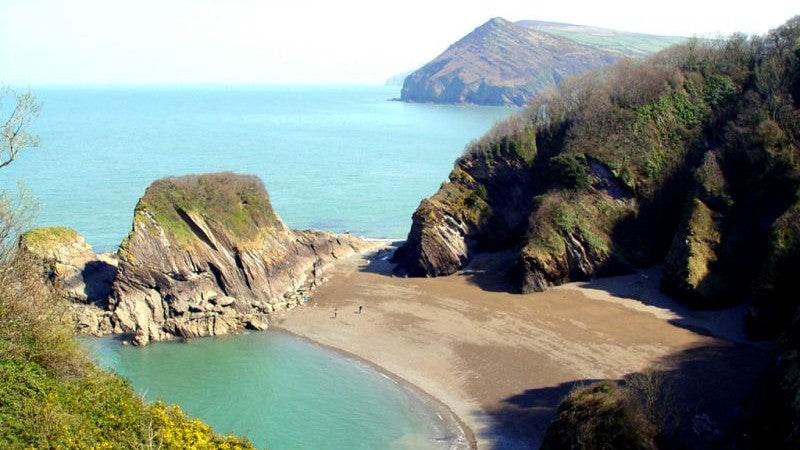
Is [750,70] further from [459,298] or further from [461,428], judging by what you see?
[461,428]

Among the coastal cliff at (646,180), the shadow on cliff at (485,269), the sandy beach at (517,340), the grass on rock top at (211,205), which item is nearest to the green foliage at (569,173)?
the coastal cliff at (646,180)

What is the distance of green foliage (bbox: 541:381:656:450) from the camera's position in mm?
21312

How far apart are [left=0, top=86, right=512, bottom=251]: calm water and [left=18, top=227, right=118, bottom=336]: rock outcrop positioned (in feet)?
24.7

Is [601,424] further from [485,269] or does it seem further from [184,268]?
[184,268]

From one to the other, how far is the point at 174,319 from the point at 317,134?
281ft

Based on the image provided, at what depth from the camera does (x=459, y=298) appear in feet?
129

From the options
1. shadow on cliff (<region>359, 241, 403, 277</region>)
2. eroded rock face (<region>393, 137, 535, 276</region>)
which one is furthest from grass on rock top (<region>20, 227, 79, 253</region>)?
eroded rock face (<region>393, 137, 535, 276</region>)

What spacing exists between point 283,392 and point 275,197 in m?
39.0

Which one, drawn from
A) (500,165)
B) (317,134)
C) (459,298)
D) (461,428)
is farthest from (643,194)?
(317,134)

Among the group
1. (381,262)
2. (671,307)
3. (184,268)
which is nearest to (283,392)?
(184,268)

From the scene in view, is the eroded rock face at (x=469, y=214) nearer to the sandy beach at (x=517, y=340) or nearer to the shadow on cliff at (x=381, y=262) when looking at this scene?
the shadow on cliff at (x=381, y=262)

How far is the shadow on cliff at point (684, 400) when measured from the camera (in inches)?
898

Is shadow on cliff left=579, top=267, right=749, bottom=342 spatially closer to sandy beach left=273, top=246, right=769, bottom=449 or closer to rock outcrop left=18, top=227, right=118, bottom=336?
sandy beach left=273, top=246, right=769, bottom=449

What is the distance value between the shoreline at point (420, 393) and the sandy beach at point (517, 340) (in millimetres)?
161
